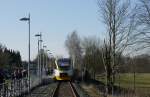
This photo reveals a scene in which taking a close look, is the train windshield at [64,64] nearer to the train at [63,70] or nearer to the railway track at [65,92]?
the train at [63,70]

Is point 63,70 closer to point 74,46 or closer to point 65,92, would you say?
point 65,92

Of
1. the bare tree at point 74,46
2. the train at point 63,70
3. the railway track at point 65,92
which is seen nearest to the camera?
the railway track at point 65,92

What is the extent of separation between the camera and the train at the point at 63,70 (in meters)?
73.1

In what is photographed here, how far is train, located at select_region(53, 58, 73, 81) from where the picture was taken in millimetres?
73125

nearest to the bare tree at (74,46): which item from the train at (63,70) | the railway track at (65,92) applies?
the train at (63,70)

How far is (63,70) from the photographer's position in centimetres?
7306

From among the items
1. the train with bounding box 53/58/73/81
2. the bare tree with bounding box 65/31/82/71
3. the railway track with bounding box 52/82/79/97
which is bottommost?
the railway track with bounding box 52/82/79/97

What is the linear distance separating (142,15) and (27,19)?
11.8m

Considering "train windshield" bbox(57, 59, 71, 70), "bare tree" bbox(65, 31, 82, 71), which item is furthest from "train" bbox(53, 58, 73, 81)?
"bare tree" bbox(65, 31, 82, 71)

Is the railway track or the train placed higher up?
the train

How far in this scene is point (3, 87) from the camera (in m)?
27.5

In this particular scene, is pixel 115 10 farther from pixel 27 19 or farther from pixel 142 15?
pixel 27 19

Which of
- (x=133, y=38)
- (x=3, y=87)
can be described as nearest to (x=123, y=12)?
(x=133, y=38)

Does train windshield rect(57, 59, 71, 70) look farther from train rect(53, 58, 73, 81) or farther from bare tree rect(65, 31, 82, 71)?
bare tree rect(65, 31, 82, 71)
